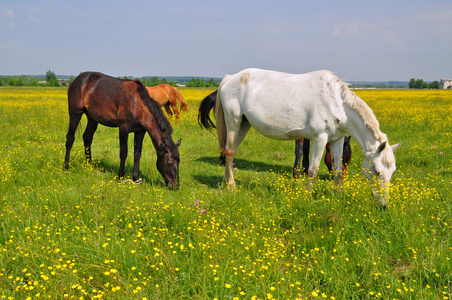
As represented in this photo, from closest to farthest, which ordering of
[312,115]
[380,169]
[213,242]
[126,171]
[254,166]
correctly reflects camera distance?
[213,242]
[380,169]
[312,115]
[126,171]
[254,166]

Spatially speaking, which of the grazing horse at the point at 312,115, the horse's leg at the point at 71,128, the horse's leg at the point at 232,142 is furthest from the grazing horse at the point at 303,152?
the horse's leg at the point at 71,128

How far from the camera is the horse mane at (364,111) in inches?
170

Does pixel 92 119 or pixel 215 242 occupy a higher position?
pixel 92 119

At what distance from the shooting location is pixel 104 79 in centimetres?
620

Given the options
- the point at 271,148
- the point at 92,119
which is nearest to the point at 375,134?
the point at 271,148

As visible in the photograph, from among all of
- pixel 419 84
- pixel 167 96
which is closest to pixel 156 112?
pixel 167 96

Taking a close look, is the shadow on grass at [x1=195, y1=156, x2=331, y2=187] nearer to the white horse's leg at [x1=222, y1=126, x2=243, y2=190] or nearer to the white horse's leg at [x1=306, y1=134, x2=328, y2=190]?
the white horse's leg at [x1=222, y1=126, x2=243, y2=190]

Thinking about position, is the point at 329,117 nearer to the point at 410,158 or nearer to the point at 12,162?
the point at 410,158

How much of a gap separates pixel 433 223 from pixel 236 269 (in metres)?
2.61

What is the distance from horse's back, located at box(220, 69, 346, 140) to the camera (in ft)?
15.3

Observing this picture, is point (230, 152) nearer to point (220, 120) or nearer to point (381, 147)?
point (220, 120)

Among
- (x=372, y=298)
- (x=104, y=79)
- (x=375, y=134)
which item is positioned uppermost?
(x=104, y=79)

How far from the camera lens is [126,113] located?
5602 mm

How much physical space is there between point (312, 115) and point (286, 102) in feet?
1.58
